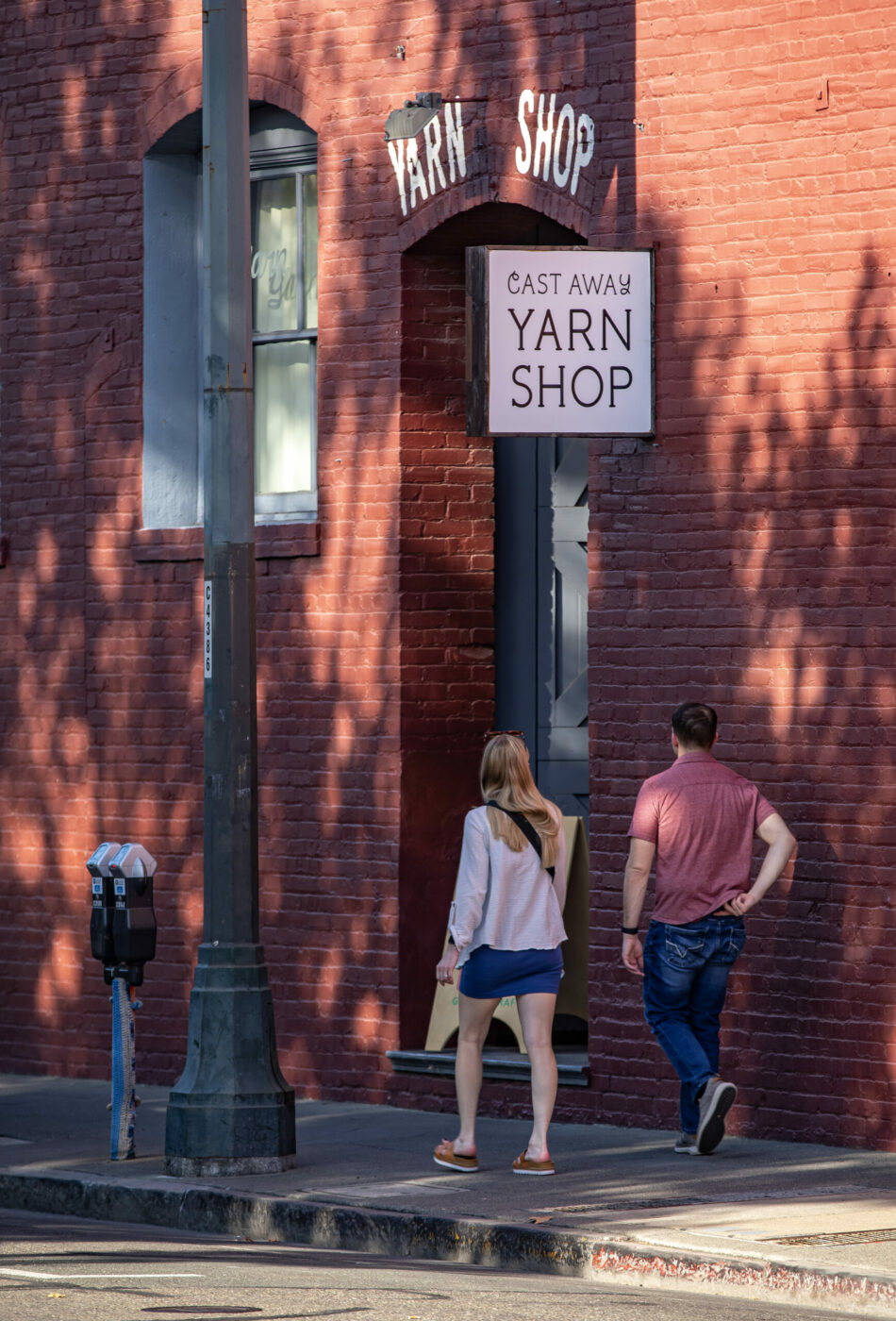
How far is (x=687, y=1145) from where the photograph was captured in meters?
10.4

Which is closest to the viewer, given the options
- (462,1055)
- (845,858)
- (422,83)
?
(462,1055)

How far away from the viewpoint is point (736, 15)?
11141 millimetres

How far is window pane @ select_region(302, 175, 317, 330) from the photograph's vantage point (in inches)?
516

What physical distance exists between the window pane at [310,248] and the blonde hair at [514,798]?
3.92 metres

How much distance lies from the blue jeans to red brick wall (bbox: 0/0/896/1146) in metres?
0.60

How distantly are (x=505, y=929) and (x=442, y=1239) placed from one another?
1564mm

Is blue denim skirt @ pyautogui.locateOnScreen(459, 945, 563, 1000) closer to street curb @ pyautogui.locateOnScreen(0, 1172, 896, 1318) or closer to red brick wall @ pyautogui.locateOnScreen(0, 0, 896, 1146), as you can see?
street curb @ pyautogui.locateOnScreen(0, 1172, 896, 1318)

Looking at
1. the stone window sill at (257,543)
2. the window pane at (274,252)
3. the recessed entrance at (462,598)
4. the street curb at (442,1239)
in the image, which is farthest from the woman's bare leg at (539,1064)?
the window pane at (274,252)

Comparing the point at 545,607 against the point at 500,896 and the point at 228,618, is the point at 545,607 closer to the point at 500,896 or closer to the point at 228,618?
the point at 228,618

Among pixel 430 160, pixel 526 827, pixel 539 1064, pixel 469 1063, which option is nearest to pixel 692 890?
pixel 526 827

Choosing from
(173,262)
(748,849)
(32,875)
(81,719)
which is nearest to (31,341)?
(173,262)

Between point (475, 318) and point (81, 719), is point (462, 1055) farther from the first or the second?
point (81, 719)

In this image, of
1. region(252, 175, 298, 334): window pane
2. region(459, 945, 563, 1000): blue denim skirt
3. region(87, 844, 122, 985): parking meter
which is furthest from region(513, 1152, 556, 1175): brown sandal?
region(252, 175, 298, 334): window pane

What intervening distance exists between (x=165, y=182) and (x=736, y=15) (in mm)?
3879
